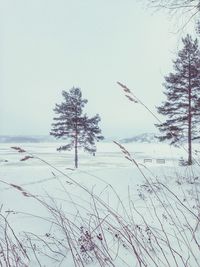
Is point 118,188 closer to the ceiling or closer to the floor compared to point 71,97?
closer to the floor

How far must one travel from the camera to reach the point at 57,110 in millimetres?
37531

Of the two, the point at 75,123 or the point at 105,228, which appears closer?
the point at 105,228

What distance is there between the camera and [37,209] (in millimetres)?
7348

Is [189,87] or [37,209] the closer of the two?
[37,209]

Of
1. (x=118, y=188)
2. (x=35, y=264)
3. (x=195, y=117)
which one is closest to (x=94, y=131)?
(x=195, y=117)

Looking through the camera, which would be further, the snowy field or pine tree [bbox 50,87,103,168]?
pine tree [bbox 50,87,103,168]

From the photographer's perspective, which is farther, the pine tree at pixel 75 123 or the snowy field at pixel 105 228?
the pine tree at pixel 75 123

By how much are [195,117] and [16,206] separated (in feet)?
71.8

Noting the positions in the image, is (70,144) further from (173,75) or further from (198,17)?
(198,17)

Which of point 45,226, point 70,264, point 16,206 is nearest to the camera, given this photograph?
point 70,264

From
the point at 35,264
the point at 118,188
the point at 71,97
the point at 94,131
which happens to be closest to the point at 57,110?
the point at 71,97

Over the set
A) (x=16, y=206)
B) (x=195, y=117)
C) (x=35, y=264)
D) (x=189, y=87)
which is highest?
(x=189, y=87)

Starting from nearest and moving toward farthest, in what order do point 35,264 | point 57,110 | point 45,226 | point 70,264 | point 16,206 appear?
1. point 70,264
2. point 35,264
3. point 45,226
4. point 16,206
5. point 57,110

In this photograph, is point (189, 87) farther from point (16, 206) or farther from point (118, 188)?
point (16, 206)
